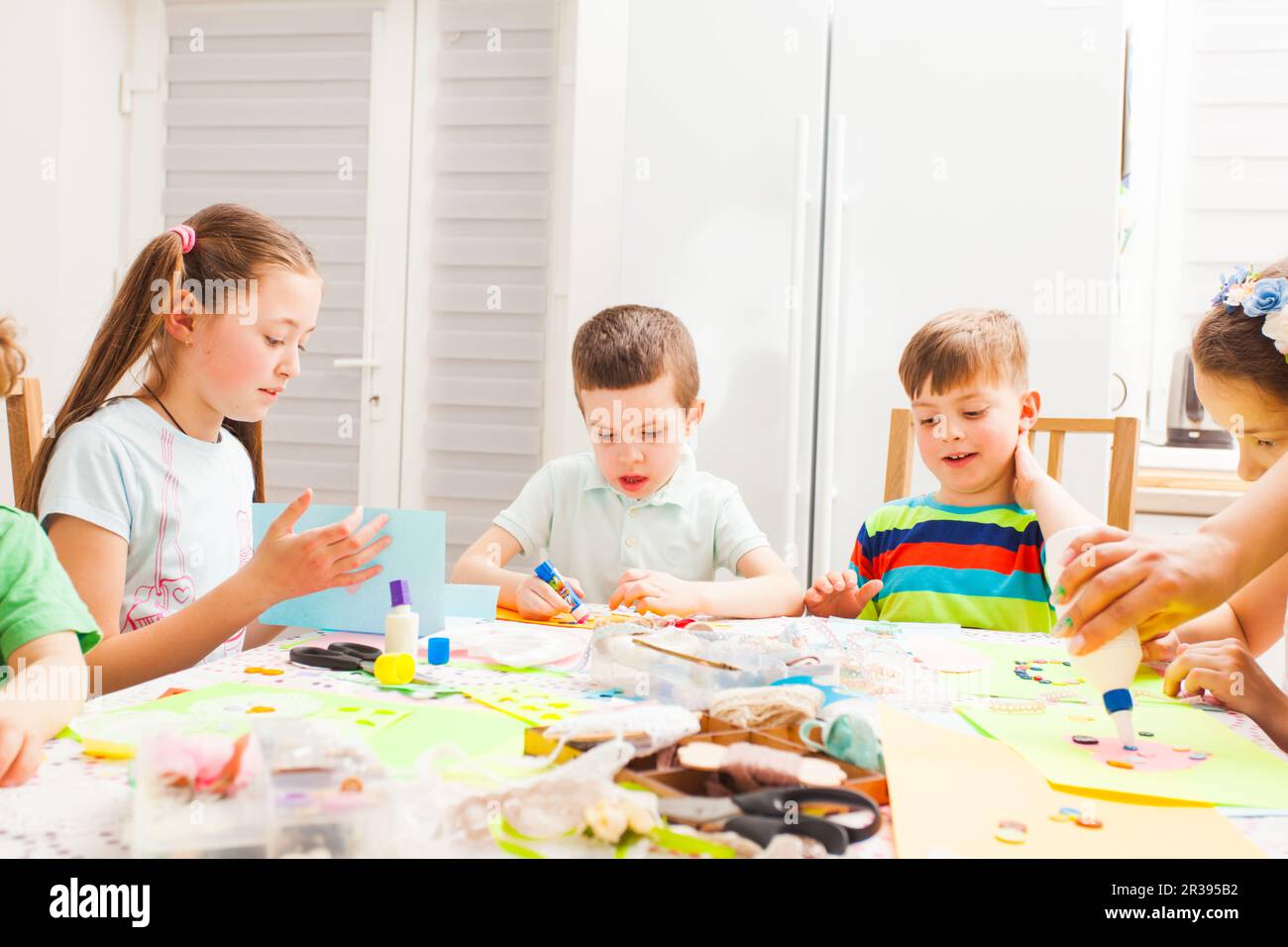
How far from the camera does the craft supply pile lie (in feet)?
1.70

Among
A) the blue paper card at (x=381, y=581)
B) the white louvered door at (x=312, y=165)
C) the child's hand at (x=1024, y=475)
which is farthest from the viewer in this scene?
the white louvered door at (x=312, y=165)

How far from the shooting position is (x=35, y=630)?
822 mm

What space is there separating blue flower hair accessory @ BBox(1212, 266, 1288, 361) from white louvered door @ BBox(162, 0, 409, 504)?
2190mm

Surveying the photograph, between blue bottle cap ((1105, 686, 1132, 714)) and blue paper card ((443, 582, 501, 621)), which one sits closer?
blue bottle cap ((1105, 686, 1132, 714))

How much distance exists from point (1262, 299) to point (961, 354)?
0.42 m

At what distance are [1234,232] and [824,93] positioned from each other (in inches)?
46.7

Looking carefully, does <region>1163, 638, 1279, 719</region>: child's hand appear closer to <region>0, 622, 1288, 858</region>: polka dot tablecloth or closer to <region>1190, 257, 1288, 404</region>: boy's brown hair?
<region>0, 622, 1288, 858</region>: polka dot tablecloth

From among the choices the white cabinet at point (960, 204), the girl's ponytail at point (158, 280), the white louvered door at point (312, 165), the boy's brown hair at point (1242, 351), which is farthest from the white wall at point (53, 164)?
the boy's brown hair at point (1242, 351)

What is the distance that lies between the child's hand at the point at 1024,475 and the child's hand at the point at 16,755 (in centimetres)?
125

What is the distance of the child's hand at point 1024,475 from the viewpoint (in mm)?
1466

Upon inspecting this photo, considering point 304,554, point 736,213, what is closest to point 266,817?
point 304,554

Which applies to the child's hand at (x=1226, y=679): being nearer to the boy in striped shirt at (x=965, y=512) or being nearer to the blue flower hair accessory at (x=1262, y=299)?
the blue flower hair accessory at (x=1262, y=299)

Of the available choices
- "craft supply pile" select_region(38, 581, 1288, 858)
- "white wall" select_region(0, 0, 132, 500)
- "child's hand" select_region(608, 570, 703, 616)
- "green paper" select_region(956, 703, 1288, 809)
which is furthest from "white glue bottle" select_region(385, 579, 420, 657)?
"white wall" select_region(0, 0, 132, 500)
